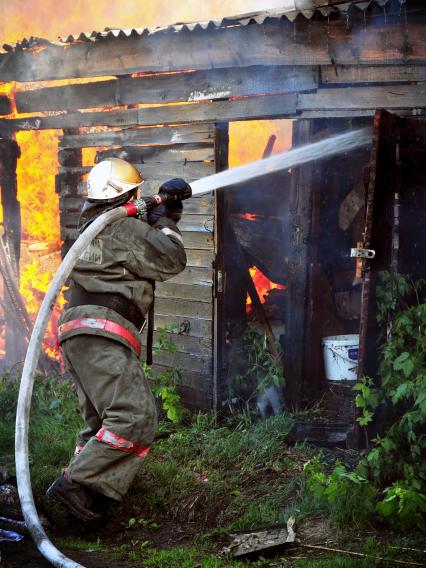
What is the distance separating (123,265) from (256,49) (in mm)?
2977

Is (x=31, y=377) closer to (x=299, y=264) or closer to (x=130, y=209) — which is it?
(x=130, y=209)

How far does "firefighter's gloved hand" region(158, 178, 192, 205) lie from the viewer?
5371mm

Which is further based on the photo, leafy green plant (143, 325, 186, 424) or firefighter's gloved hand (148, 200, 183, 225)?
leafy green plant (143, 325, 186, 424)

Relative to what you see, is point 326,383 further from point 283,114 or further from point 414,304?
point 283,114

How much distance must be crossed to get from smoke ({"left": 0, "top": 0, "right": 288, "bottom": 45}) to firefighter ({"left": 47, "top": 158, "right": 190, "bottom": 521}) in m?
8.98

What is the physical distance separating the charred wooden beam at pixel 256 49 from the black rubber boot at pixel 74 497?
14.3 ft

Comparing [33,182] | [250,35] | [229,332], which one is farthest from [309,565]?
[33,182]

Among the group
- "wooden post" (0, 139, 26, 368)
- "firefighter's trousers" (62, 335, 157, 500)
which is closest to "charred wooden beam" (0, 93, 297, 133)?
"wooden post" (0, 139, 26, 368)

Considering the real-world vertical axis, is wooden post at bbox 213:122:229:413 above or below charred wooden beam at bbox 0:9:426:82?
below

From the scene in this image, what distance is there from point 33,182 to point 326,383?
6.04m

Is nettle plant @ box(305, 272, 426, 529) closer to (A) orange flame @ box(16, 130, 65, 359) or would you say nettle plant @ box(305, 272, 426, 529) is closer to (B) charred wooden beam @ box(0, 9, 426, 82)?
(B) charred wooden beam @ box(0, 9, 426, 82)

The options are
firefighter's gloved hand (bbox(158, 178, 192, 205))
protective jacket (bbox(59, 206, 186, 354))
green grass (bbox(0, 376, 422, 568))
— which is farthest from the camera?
firefighter's gloved hand (bbox(158, 178, 192, 205))

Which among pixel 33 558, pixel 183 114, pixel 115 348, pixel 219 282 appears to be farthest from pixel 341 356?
Result: pixel 33 558

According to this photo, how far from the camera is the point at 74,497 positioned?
5.20m
